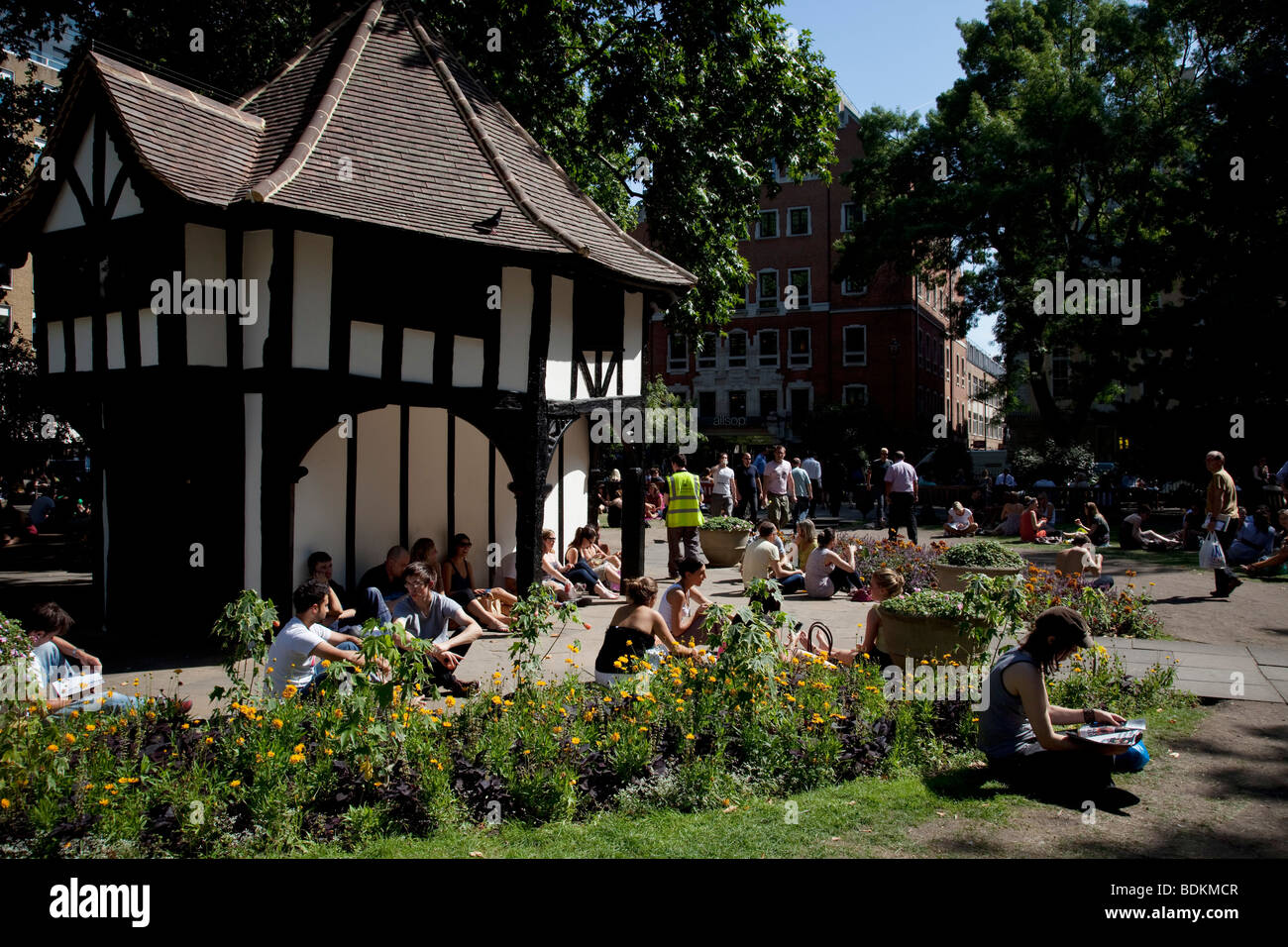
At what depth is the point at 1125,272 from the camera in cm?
2994

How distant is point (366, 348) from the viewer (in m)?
11.7

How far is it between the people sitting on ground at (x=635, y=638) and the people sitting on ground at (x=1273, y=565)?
11.2 m

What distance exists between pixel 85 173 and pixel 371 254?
160 inches

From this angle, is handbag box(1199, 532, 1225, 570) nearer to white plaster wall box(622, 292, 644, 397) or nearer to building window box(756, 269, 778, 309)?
white plaster wall box(622, 292, 644, 397)

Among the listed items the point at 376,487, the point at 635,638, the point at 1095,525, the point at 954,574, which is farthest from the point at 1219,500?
the point at 376,487

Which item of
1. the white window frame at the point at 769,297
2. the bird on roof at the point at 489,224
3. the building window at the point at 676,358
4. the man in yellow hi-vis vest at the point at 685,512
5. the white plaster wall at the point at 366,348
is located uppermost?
the white window frame at the point at 769,297

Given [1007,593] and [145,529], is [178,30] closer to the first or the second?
[145,529]

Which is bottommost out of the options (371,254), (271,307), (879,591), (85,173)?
(879,591)

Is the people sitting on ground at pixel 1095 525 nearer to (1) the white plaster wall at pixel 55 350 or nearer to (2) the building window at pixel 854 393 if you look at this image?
(1) the white plaster wall at pixel 55 350

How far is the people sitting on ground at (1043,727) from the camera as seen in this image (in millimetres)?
6043

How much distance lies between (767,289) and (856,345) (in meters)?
5.80

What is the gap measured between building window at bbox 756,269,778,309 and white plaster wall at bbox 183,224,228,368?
44.4m

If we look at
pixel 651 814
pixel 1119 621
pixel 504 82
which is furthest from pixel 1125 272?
pixel 651 814

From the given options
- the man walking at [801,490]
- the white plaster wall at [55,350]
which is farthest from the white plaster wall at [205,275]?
the man walking at [801,490]
